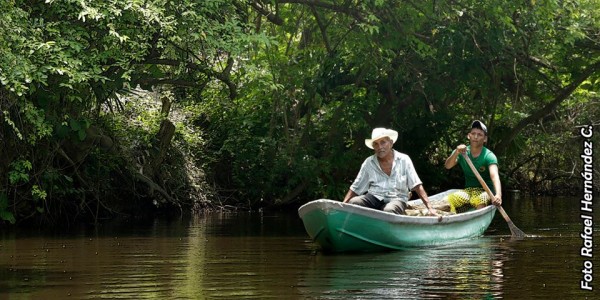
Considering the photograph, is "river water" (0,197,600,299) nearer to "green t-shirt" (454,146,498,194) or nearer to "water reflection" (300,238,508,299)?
"water reflection" (300,238,508,299)

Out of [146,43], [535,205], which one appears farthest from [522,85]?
[146,43]

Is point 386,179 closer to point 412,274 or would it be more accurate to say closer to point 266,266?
point 266,266

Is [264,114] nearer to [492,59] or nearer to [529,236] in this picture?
[492,59]

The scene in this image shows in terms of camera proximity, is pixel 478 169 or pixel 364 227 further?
pixel 478 169

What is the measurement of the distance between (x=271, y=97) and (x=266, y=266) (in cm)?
910


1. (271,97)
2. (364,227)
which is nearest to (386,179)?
(364,227)

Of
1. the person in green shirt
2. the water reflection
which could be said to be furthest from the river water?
the person in green shirt

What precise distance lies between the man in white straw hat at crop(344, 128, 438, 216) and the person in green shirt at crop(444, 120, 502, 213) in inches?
50.8

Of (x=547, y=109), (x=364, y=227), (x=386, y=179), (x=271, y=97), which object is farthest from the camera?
(x=547, y=109)

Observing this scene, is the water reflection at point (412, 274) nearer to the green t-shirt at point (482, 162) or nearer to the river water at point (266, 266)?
the river water at point (266, 266)

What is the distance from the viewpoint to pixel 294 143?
19.8 metres

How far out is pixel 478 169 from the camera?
540 inches

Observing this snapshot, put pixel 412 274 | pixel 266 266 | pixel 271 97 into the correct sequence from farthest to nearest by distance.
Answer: pixel 271 97 → pixel 266 266 → pixel 412 274

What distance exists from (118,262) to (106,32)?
3.62 meters
